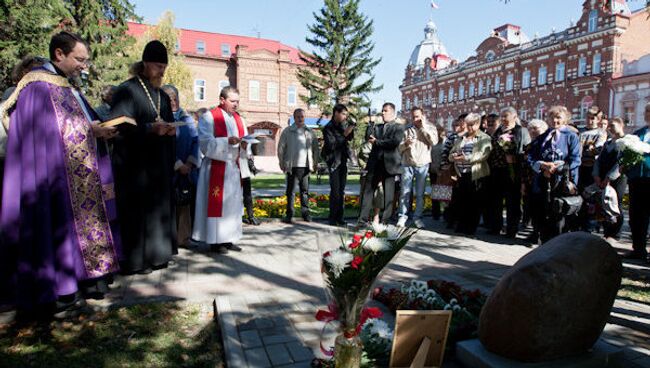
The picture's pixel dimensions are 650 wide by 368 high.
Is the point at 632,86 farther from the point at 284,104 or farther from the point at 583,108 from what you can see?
the point at 284,104

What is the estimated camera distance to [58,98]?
366 centimetres

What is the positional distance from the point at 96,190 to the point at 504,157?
247 inches

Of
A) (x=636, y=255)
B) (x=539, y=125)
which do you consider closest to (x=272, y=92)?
(x=539, y=125)

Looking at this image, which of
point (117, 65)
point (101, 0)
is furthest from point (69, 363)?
point (101, 0)

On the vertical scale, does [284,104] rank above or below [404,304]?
above

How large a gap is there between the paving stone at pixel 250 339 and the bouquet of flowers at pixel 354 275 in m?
0.93

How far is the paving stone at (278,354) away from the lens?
2902mm

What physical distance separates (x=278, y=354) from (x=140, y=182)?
2.65m

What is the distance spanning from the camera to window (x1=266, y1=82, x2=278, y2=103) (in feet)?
147

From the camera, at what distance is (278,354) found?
3.00m

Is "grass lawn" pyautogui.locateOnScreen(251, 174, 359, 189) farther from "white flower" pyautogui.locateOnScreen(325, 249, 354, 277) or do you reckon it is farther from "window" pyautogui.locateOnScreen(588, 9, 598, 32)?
"window" pyautogui.locateOnScreen(588, 9, 598, 32)

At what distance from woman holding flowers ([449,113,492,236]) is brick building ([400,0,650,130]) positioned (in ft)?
87.7

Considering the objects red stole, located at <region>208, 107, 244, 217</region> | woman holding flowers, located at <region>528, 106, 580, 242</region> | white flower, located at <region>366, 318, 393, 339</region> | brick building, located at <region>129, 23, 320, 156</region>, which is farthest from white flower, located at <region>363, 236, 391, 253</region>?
brick building, located at <region>129, 23, 320, 156</region>

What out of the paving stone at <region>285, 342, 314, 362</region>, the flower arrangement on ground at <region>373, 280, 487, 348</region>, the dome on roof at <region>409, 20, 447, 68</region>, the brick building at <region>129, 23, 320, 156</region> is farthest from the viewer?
the dome on roof at <region>409, 20, 447, 68</region>
